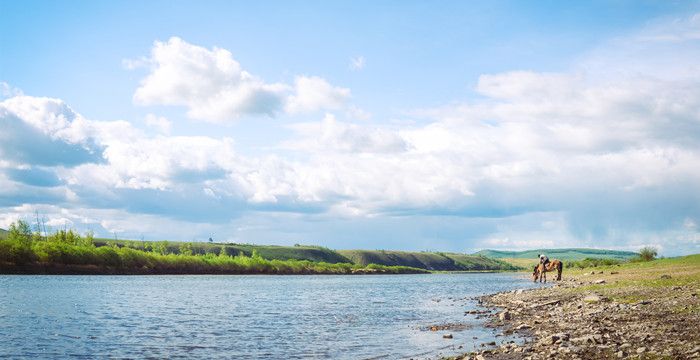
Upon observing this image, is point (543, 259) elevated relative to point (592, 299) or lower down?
elevated

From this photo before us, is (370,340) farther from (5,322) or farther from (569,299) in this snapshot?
(5,322)

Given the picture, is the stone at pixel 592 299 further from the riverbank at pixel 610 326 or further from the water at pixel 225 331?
the water at pixel 225 331

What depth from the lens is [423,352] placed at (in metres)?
27.5

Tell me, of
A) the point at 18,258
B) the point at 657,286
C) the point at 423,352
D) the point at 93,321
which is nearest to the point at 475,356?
the point at 423,352

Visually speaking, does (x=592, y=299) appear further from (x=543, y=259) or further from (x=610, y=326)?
(x=543, y=259)

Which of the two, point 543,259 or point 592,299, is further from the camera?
point 543,259

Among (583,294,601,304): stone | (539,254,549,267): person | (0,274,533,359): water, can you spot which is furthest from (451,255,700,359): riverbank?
(539,254,549,267): person

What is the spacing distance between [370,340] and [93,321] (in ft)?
77.2

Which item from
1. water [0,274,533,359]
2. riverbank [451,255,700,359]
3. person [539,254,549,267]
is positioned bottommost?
water [0,274,533,359]

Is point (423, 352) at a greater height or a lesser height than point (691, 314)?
lesser

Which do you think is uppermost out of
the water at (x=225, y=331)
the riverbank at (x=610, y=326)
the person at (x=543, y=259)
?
the person at (x=543, y=259)

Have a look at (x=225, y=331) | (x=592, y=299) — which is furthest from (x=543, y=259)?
(x=225, y=331)

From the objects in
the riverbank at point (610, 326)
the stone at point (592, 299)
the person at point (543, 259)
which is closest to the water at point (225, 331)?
the riverbank at point (610, 326)

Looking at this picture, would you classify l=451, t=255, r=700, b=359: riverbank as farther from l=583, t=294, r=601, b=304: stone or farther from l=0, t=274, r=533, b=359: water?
l=0, t=274, r=533, b=359: water
